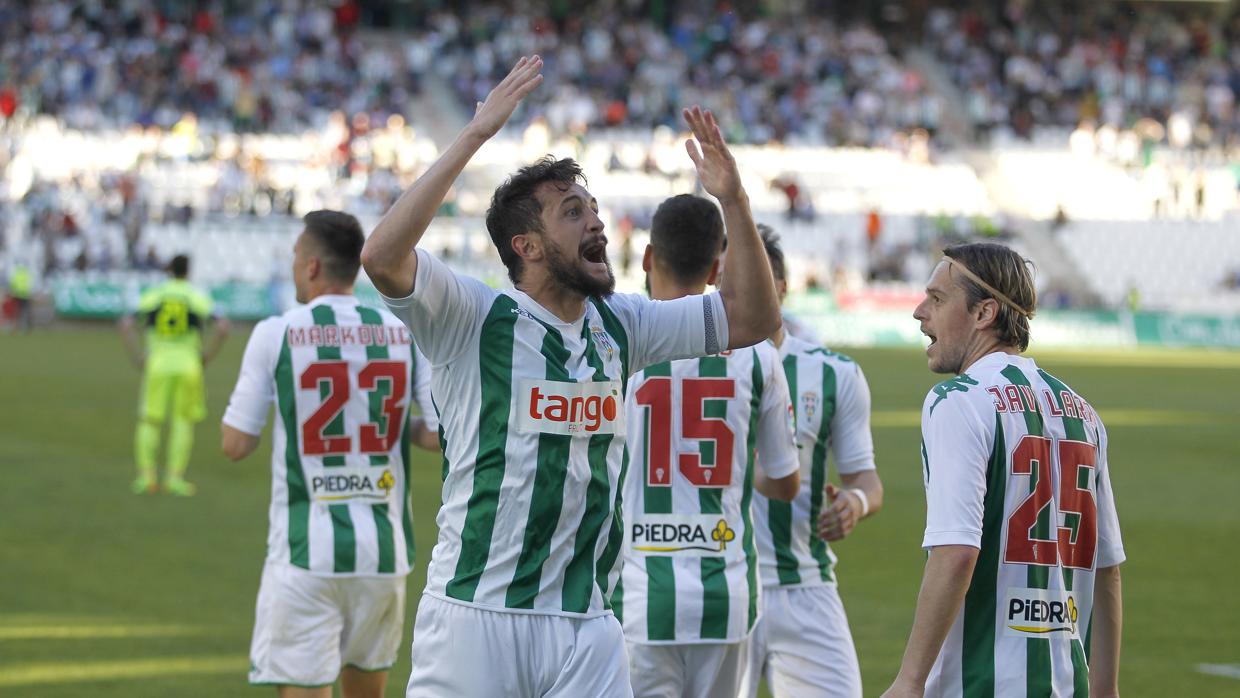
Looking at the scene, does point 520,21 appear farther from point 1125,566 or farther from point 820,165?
point 1125,566

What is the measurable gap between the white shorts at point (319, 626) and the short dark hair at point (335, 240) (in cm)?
117

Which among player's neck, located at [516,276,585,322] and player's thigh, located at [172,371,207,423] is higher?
player's neck, located at [516,276,585,322]

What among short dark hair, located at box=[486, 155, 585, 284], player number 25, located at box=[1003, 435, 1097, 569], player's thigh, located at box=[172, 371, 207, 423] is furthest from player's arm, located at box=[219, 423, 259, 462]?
player's thigh, located at box=[172, 371, 207, 423]

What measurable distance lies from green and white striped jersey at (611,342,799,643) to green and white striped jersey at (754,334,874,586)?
0.48 metres

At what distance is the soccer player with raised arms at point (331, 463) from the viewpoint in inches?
236

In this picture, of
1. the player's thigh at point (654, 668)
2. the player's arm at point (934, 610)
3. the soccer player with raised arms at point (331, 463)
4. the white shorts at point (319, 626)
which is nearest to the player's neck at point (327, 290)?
the soccer player with raised arms at point (331, 463)

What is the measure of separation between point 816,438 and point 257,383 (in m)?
2.20

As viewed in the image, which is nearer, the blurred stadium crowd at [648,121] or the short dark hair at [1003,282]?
the short dark hair at [1003,282]

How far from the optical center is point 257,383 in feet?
20.3

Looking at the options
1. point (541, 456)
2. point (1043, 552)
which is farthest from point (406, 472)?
point (1043, 552)

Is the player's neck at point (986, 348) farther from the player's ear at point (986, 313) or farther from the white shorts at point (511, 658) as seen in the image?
the white shorts at point (511, 658)

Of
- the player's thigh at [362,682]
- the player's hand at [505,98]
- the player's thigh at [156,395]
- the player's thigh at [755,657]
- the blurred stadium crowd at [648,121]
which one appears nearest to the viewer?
the player's hand at [505,98]

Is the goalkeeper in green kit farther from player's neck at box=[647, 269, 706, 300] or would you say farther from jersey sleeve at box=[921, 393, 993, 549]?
jersey sleeve at box=[921, 393, 993, 549]

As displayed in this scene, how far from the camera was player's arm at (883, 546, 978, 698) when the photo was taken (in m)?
3.76
